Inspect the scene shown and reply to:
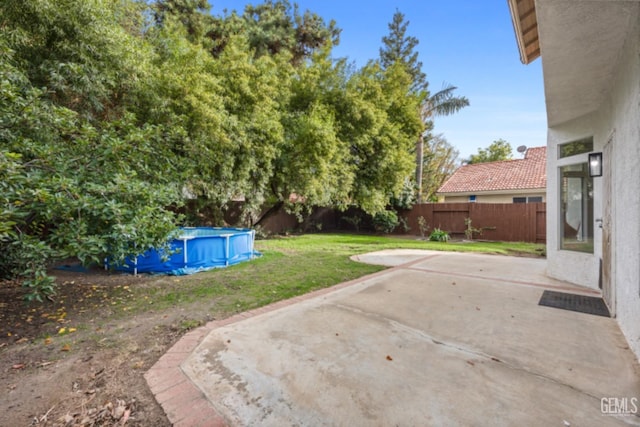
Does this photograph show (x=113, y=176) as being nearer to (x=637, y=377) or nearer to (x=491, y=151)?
(x=637, y=377)

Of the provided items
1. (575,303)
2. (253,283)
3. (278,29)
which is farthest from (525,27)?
(278,29)

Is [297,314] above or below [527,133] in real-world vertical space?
below

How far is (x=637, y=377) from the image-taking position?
2.12 metres

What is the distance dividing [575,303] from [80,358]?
559 cm

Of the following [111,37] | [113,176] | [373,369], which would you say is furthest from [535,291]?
[111,37]

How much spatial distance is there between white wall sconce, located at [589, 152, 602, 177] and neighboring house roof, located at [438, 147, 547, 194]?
11.6 metres

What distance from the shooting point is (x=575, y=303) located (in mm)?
3781

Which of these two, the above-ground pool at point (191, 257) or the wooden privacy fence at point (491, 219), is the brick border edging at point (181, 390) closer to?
the above-ground pool at point (191, 257)

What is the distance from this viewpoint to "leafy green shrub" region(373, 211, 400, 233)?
49.5 feet

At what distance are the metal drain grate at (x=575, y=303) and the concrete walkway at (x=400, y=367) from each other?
20 centimetres

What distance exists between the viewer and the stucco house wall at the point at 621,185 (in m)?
2.40

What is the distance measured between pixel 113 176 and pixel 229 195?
5.39m

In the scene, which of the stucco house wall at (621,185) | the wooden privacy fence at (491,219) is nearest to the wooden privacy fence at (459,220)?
the wooden privacy fence at (491,219)

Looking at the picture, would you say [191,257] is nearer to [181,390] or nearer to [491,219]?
[181,390]
